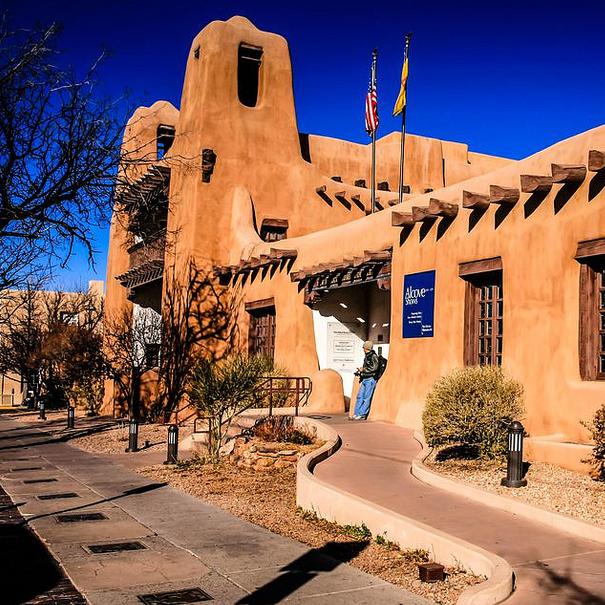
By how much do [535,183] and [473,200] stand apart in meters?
1.47

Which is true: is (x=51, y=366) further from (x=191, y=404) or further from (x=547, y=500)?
(x=547, y=500)

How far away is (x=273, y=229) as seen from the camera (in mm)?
24578

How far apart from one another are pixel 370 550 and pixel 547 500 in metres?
2.13

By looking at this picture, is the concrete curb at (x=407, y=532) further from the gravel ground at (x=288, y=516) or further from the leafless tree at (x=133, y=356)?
the leafless tree at (x=133, y=356)

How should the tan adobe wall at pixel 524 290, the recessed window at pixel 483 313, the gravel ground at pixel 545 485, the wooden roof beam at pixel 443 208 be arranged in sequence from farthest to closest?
the wooden roof beam at pixel 443 208 < the recessed window at pixel 483 313 < the tan adobe wall at pixel 524 290 < the gravel ground at pixel 545 485

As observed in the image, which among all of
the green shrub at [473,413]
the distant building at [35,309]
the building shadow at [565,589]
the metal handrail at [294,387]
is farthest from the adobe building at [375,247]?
the distant building at [35,309]

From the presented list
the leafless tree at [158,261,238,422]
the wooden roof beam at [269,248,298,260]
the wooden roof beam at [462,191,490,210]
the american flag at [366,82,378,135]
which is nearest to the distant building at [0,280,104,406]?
the leafless tree at [158,261,238,422]

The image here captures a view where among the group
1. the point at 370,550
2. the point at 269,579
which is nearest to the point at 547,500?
the point at 370,550

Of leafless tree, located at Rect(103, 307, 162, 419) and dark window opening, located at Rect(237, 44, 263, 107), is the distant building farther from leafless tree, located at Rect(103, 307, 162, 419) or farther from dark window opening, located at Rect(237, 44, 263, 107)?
dark window opening, located at Rect(237, 44, 263, 107)

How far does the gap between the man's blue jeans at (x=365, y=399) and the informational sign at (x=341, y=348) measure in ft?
10.4

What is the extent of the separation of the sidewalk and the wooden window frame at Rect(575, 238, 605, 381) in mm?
5366

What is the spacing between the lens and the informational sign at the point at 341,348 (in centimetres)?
1919

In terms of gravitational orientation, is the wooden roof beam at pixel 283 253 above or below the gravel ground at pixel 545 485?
above

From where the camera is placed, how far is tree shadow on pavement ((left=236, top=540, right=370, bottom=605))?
602 cm
